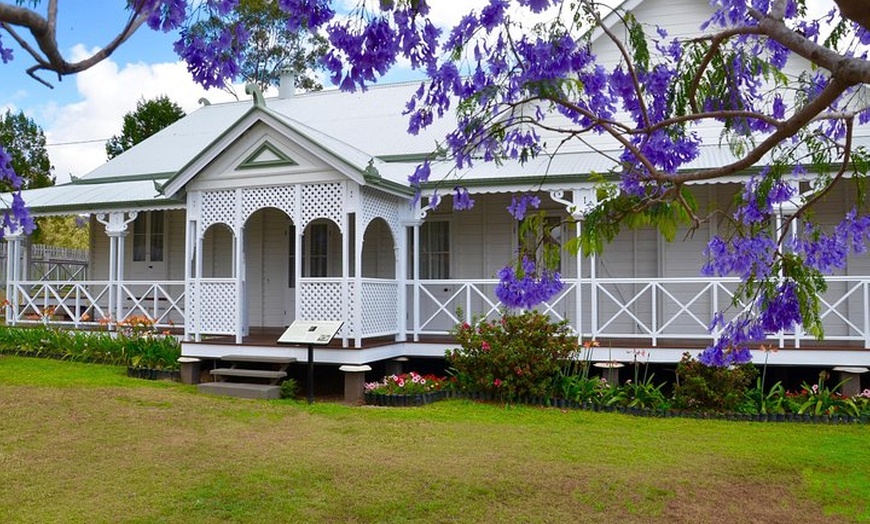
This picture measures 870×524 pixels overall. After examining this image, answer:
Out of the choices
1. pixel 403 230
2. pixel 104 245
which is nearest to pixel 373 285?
pixel 403 230

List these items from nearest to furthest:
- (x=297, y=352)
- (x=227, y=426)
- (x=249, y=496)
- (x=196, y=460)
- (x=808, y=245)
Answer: (x=808, y=245) → (x=249, y=496) → (x=196, y=460) → (x=227, y=426) → (x=297, y=352)

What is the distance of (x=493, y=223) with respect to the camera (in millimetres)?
14695

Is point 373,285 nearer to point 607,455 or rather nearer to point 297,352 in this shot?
point 297,352

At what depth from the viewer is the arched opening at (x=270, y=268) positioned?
53.6ft

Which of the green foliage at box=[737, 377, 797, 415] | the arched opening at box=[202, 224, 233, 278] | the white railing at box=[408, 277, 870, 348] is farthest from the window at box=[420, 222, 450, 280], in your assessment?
the green foliage at box=[737, 377, 797, 415]

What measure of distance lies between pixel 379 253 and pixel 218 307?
154 inches

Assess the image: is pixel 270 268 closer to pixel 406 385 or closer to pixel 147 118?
pixel 406 385

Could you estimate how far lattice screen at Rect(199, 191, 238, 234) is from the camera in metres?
12.8

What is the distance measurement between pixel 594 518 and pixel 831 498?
218 cm

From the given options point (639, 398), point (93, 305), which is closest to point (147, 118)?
point (93, 305)

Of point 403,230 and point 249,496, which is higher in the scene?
point 403,230

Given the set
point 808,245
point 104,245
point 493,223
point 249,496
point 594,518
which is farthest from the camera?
point 104,245

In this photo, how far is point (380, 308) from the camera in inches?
491

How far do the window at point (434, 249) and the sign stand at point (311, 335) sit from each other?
3736 mm
